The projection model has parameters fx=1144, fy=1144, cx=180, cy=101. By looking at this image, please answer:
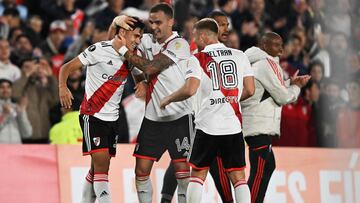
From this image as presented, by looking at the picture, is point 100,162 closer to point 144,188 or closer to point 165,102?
point 144,188

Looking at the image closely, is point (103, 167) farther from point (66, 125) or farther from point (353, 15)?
point (353, 15)

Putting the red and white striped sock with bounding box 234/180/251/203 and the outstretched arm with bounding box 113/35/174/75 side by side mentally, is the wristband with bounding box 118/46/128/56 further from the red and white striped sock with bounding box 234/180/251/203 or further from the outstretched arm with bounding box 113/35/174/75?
the red and white striped sock with bounding box 234/180/251/203

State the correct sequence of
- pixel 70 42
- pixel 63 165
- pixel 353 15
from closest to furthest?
pixel 63 165, pixel 353 15, pixel 70 42

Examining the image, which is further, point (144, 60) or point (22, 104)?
point (22, 104)

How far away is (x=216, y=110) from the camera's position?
10977 millimetres

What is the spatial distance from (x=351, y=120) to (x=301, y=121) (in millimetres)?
800

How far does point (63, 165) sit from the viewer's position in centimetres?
1338

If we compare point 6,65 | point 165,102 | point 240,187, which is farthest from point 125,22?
point 6,65

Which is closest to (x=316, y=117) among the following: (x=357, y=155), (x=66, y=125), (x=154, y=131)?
(x=357, y=155)

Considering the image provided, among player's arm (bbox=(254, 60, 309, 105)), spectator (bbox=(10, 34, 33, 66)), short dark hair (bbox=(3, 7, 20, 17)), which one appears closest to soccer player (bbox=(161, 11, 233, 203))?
player's arm (bbox=(254, 60, 309, 105))

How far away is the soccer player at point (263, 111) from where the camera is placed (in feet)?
39.8

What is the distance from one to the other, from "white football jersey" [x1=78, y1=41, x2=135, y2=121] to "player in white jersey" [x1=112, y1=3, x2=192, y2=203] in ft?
1.19

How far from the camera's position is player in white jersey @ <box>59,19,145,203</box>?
447 inches

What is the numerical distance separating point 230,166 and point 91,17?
771 centimetres
